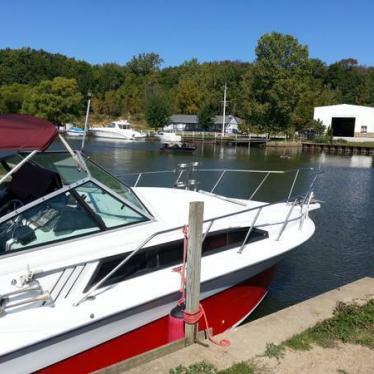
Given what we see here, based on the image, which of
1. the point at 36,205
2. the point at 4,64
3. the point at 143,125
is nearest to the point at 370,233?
the point at 36,205

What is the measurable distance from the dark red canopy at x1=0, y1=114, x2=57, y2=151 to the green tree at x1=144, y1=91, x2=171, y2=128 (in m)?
74.5

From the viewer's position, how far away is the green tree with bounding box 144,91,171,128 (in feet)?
257

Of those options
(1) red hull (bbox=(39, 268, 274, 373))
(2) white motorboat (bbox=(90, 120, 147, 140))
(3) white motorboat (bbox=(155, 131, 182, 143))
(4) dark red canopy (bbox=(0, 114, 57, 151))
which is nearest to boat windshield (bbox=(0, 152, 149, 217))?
(4) dark red canopy (bbox=(0, 114, 57, 151))

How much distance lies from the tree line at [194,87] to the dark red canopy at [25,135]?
6084 centimetres

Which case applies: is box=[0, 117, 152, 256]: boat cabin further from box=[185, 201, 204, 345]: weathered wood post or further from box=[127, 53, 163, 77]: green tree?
box=[127, 53, 163, 77]: green tree

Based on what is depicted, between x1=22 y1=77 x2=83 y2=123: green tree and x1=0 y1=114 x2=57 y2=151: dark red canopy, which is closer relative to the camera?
x1=0 y1=114 x2=57 y2=151: dark red canopy

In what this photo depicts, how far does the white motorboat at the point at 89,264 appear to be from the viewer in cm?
410

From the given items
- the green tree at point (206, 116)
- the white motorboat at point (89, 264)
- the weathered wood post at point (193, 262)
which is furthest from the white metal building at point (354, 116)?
the weathered wood post at point (193, 262)

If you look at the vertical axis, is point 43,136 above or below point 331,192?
above

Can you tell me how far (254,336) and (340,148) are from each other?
55.3m

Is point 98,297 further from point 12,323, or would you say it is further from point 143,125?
point 143,125

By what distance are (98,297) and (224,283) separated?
1.78 metres

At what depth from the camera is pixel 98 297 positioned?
179 inches

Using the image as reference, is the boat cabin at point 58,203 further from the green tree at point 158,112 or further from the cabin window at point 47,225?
the green tree at point 158,112
